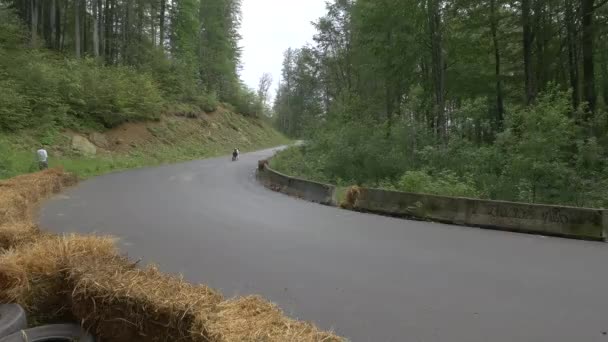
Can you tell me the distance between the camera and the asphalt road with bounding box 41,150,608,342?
16.2 ft

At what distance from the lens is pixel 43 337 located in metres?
4.13

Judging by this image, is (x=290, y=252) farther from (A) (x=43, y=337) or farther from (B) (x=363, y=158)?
(B) (x=363, y=158)

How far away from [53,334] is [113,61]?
150 ft

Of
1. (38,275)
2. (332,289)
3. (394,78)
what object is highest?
(394,78)

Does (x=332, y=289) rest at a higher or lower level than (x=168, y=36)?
lower

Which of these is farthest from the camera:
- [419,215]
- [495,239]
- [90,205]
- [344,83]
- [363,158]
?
[344,83]

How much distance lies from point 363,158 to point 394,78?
26.0ft

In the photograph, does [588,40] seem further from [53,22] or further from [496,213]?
[53,22]

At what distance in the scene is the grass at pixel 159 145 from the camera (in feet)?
77.8

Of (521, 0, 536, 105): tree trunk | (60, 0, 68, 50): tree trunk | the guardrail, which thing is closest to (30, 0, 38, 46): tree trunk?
(60, 0, 68, 50): tree trunk

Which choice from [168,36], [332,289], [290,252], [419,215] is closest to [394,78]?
[419,215]

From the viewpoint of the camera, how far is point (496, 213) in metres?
10.8

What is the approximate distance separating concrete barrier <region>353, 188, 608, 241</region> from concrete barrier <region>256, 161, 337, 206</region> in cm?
186

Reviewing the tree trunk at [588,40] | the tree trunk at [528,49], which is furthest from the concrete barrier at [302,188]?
the tree trunk at [588,40]
